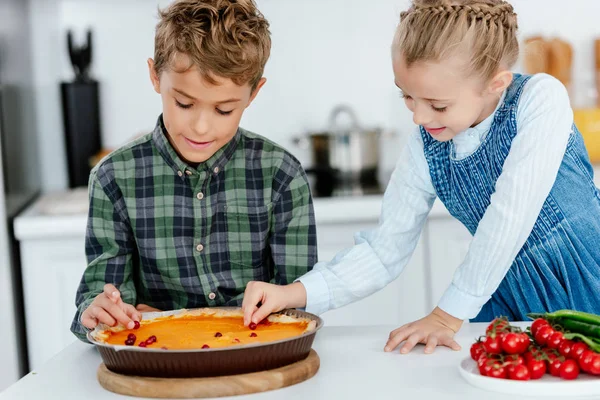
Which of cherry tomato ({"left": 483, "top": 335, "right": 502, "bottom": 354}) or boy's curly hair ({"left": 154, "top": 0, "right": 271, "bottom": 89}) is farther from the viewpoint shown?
boy's curly hair ({"left": 154, "top": 0, "right": 271, "bottom": 89})

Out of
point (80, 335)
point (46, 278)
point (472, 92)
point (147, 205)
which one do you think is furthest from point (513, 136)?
point (46, 278)

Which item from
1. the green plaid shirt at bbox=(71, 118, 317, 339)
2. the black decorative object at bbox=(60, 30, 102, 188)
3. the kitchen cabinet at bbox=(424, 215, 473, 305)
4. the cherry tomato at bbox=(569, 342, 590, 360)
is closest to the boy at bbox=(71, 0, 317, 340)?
the green plaid shirt at bbox=(71, 118, 317, 339)

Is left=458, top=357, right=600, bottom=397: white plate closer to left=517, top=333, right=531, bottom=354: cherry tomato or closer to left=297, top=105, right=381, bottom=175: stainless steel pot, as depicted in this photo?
left=517, top=333, right=531, bottom=354: cherry tomato

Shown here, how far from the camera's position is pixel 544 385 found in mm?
1033

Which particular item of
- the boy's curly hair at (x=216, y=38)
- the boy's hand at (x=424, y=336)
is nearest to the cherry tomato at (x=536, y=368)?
the boy's hand at (x=424, y=336)

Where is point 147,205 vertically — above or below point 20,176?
above

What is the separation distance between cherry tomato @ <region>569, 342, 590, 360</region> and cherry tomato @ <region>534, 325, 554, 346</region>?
0.04 meters

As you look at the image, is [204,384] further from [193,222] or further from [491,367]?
[193,222]

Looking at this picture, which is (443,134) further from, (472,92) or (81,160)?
(81,160)

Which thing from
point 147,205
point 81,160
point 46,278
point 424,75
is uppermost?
point 424,75

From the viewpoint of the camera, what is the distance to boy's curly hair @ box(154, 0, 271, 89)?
143cm

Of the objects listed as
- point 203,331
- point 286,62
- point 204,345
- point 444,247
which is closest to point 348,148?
point 286,62

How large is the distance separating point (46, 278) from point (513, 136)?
171 cm

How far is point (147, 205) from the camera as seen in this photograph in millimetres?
1641
